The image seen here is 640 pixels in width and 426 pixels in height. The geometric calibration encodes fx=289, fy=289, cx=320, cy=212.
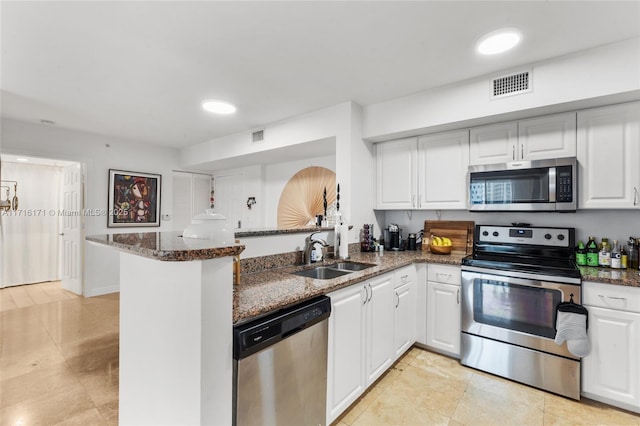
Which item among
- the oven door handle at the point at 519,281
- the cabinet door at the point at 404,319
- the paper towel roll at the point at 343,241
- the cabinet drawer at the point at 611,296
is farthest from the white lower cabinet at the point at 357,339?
the cabinet drawer at the point at 611,296

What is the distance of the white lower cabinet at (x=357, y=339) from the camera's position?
1707mm

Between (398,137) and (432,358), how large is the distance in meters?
2.21

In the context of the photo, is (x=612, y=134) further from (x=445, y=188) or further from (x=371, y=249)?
(x=371, y=249)

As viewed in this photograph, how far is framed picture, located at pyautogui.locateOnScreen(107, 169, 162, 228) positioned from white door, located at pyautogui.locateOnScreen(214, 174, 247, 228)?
1078mm

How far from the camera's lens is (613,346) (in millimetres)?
1912

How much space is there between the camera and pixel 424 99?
2.80 metres

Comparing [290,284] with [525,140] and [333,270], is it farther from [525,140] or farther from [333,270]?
[525,140]

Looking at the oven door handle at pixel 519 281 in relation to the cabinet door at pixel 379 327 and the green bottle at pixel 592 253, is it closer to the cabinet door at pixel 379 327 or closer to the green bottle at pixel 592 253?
the green bottle at pixel 592 253

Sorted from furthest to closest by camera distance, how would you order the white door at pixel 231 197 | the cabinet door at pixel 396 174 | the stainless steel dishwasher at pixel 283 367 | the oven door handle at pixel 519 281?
the white door at pixel 231 197 < the cabinet door at pixel 396 174 < the oven door handle at pixel 519 281 < the stainless steel dishwasher at pixel 283 367

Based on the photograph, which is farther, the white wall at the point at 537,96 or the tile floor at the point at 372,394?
the white wall at the point at 537,96

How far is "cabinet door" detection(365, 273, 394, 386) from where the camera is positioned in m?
2.04

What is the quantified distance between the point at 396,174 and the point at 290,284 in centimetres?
200

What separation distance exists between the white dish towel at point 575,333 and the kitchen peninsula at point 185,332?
85.7 inches

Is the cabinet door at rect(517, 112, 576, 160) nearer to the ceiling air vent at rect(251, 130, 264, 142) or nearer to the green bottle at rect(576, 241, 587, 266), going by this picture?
the green bottle at rect(576, 241, 587, 266)
